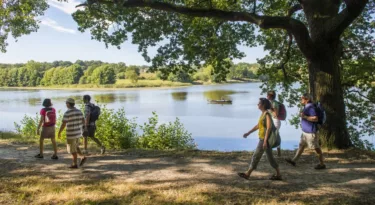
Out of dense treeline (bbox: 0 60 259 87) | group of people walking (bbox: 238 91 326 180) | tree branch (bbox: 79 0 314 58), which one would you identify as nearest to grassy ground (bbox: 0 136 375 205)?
group of people walking (bbox: 238 91 326 180)

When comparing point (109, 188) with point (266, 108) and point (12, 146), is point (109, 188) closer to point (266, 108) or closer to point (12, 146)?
point (266, 108)

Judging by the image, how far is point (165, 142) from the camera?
1426 centimetres

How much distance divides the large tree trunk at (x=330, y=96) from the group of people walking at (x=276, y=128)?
2065 mm

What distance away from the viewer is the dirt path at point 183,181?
5355 millimetres

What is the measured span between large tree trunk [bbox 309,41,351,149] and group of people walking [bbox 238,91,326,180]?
6.77ft

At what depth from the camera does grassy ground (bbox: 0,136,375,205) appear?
5355mm

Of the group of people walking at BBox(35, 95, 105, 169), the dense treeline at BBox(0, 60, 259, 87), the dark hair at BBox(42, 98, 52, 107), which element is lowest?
the group of people walking at BBox(35, 95, 105, 169)

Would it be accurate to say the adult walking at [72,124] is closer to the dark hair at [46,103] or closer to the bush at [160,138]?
the dark hair at [46,103]

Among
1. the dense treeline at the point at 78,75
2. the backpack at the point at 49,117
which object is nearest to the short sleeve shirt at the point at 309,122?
the backpack at the point at 49,117

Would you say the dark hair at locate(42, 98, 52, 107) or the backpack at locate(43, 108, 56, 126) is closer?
the dark hair at locate(42, 98, 52, 107)

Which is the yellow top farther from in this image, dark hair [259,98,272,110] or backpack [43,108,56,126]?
backpack [43,108,56,126]

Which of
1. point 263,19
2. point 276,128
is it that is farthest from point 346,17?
point 276,128

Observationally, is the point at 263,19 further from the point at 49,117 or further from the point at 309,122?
the point at 49,117

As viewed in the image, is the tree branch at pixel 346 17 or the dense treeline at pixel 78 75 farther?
the dense treeline at pixel 78 75
